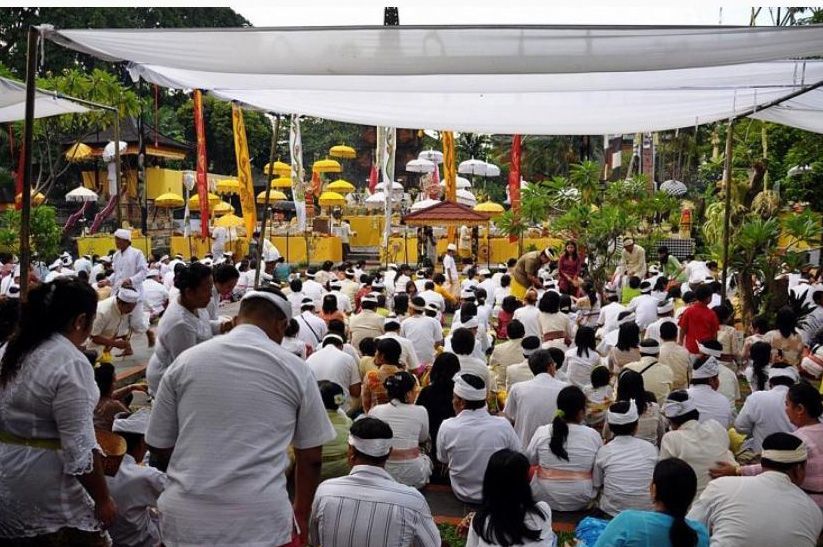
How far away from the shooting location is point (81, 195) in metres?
29.1

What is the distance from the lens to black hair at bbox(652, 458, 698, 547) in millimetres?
3238

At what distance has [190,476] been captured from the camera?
2.75 meters

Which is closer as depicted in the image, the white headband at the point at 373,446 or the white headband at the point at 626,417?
the white headband at the point at 373,446

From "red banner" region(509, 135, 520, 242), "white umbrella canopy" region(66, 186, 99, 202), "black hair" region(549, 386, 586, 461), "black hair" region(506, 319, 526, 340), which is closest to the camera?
"black hair" region(549, 386, 586, 461)

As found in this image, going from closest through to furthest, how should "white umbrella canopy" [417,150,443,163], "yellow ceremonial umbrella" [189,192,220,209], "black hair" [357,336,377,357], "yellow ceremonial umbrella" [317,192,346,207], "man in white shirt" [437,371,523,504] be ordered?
"man in white shirt" [437,371,523,504] → "black hair" [357,336,377,357] → "yellow ceremonial umbrella" [189,192,220,209] → "yellow ceremonial umbrella" [317,192,346,207] → "white umbrella canopy" [417,150,443,163]

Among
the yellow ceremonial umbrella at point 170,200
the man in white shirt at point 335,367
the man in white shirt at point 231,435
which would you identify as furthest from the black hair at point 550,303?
the yellow ceremonial umbrella at point 170,200

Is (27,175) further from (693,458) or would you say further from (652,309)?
(652,309)

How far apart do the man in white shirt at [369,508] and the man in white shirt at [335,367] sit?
11.4ft

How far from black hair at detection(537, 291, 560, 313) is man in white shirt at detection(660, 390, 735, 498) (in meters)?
4.49

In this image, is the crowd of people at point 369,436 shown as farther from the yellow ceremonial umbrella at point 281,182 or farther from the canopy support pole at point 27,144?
the yellow ceremonial umbrella at point 281,182

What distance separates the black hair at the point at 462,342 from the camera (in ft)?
23.1

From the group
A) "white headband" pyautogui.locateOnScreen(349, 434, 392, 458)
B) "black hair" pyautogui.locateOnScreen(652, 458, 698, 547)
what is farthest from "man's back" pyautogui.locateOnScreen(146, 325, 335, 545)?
"black hair" pyautogui.locateOnScreen(652, 458, 698, 547)

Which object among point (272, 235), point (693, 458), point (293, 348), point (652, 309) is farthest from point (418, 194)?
point (693, 458)

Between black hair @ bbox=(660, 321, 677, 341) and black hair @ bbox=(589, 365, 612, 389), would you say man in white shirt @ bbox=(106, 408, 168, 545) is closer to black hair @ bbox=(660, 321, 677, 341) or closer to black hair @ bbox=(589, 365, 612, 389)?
black hair @ bbox=(589, 365, 612, 389)
